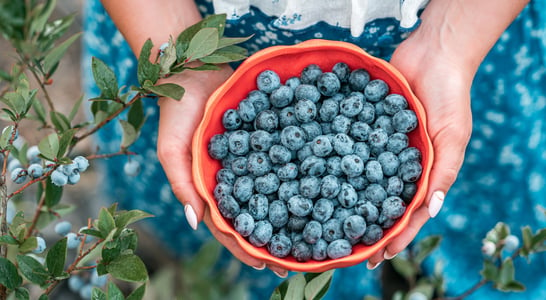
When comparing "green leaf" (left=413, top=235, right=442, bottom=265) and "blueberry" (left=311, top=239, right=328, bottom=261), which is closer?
"blueberry" (left=311, top=239, right=328, bottom=261)

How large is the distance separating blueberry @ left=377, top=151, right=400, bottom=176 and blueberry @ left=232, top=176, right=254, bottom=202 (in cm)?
25

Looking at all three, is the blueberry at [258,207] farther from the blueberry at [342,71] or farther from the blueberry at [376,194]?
the blueberry at [342,71]

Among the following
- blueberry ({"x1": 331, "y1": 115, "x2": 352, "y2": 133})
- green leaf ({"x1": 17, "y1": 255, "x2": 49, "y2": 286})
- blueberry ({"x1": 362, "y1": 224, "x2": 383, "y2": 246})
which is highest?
green leaf ({"x1": 17, "y1": 255, "x2": 49, "y2": 286})

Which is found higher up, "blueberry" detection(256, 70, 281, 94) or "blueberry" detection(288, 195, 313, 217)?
"blueberry" detection(256, 70, 281, 94)

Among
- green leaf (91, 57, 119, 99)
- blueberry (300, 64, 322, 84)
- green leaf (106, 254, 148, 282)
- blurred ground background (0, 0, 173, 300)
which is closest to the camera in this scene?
green leaf (106, 254, 148, 282)

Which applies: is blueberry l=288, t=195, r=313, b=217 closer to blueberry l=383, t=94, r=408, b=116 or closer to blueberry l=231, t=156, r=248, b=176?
blueberry l=231, t=156, r=248, b=176

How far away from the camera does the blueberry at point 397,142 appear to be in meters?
0.94

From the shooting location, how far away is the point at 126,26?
1.05 metres

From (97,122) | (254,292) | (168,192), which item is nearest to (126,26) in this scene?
(97,122)

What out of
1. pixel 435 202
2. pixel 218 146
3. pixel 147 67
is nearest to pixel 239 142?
pixel 218 146

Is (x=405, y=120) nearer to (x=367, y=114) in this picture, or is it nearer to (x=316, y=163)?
(x=367, y=114)

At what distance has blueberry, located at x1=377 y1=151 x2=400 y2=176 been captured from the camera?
929 mm

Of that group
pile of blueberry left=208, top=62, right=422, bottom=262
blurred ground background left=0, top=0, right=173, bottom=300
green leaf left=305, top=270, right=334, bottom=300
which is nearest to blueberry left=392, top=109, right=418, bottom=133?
pile of blueberry left=208, top=62, right=422, bottom=262

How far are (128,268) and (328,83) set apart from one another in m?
0.52
